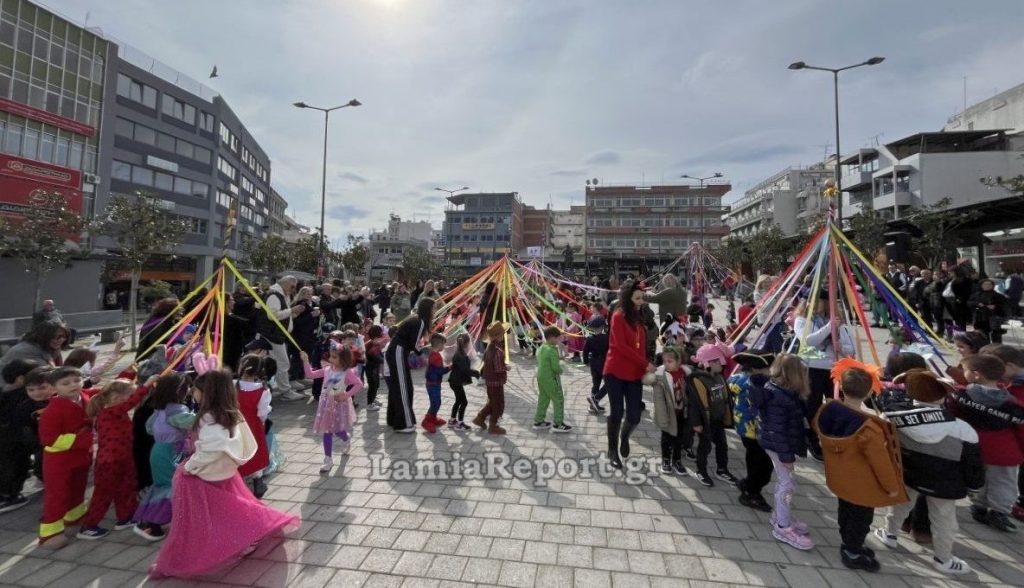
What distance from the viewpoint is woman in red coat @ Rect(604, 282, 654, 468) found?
497 centimetres

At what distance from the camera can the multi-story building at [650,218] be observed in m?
73.1

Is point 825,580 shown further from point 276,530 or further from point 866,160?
point 866,160

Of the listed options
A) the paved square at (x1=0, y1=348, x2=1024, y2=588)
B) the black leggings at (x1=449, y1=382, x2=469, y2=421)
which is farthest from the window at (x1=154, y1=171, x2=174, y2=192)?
the black leggings at (x1=449, y1=382, x2=469, y2=421)

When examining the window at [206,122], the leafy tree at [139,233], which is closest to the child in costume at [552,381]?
the leafy tree at [139,233]

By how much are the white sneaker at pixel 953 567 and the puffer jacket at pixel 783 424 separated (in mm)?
1088

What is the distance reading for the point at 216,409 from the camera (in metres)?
3.46

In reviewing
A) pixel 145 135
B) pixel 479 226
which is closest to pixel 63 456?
pixel 145 135

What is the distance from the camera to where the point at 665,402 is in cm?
487

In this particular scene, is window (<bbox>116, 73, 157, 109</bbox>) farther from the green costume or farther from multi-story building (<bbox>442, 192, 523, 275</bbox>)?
multi-story building (<bbox>442, 192, 523, 275</bbox>)

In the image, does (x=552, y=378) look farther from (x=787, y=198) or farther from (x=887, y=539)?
(x=787, y=198)

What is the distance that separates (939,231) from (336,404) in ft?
71.2

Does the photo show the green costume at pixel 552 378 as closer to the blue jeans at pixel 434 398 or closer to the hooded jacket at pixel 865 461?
the blue jeans at pixel 434 398

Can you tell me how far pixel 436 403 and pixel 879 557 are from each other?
5045mm

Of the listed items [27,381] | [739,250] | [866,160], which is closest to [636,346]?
[27,381]
